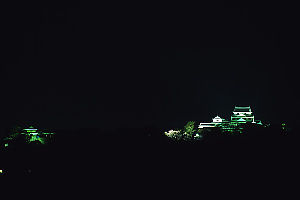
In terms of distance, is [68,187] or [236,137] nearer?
[68,187]

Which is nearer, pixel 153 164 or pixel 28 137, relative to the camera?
pixel 153 164

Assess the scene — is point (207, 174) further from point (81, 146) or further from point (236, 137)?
point (81, 146)

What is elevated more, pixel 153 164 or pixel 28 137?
pixel 28 137

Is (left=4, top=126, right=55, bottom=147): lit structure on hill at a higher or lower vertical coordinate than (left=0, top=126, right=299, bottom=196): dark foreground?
higher

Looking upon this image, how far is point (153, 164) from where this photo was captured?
28.6 ft

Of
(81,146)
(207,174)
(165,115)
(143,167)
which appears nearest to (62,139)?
(81,146)

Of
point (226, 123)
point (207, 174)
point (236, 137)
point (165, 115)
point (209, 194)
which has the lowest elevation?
point (209, 194)

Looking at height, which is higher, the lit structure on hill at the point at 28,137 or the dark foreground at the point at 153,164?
the lit structure on hill at the point at 28,137

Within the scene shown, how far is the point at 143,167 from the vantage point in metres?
8.64

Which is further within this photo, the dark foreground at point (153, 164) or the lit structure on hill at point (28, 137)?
the lit structure on hill at point (28, 137)

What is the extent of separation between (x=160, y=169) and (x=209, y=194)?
1.29 meters

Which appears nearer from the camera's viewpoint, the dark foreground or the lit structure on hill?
A: the dark foreground

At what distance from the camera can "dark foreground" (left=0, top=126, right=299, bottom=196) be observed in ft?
26.9

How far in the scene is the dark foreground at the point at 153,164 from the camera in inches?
323
